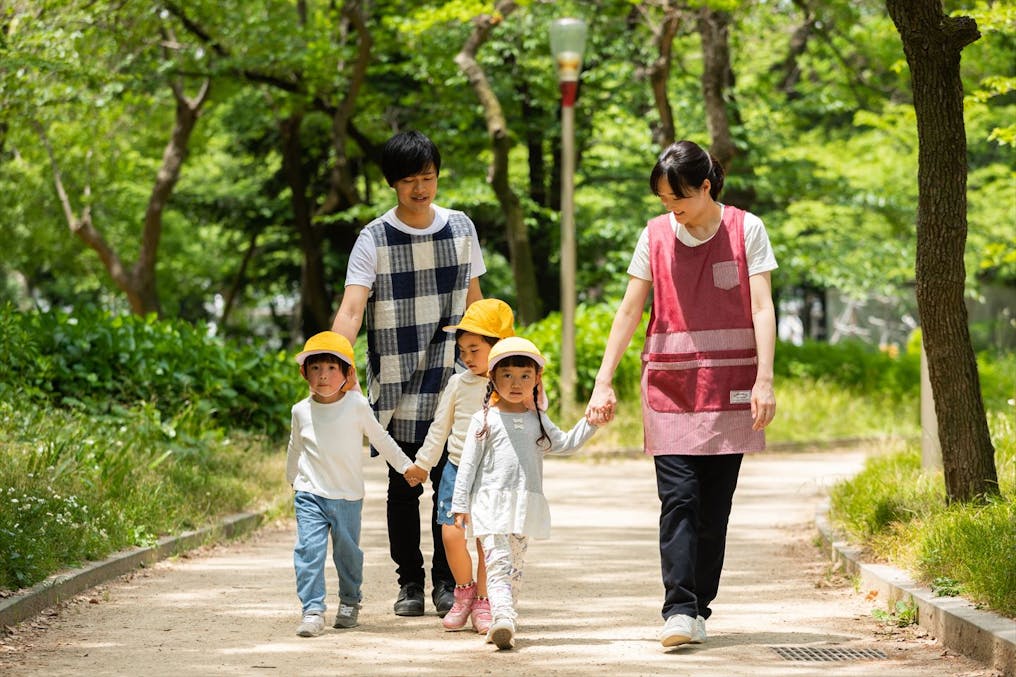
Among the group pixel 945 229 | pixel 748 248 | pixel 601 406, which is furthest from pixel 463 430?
pixel 945 229

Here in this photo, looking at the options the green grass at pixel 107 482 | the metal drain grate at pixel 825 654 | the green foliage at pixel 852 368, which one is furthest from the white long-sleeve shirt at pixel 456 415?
the green foliage at pixel 852 368

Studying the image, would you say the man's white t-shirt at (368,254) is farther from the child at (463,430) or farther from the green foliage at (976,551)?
the green foliage at (976,551)

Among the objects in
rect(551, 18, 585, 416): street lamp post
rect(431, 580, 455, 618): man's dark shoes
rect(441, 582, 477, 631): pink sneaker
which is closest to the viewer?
rect(441, 582, 477, 631): pink sneaker

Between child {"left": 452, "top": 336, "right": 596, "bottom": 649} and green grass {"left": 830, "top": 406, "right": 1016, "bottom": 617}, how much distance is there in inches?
68.0

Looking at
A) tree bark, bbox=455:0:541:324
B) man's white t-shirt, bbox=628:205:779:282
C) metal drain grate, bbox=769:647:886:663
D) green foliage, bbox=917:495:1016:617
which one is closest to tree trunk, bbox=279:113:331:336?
tree bark, bbox=455:0:541:324

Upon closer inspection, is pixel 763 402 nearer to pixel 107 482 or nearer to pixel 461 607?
pixel 461 607

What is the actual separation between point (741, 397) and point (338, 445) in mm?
1659

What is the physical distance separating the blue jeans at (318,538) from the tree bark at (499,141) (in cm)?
1387

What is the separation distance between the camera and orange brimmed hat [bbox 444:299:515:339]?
20.4 feet

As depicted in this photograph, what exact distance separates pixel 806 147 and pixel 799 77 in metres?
2.47

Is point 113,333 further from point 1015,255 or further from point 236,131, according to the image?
point 236,131

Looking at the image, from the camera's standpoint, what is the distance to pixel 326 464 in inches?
251

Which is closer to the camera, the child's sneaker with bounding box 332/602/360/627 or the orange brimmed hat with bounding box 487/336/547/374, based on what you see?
the orange brimmed hat with bounding box 487/336/547/374

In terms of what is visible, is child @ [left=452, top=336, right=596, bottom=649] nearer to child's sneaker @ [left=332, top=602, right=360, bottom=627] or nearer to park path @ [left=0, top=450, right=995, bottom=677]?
park path @ [left=0, top=450, right=995, bottom=677]
